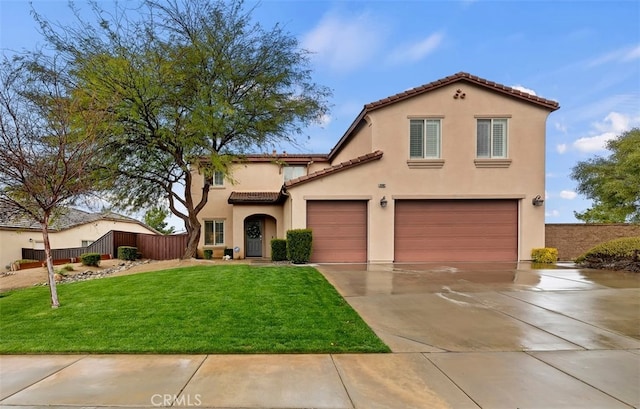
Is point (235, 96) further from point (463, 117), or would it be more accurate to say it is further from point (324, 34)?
point (463, 117)

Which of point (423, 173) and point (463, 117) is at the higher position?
point (463, 117)

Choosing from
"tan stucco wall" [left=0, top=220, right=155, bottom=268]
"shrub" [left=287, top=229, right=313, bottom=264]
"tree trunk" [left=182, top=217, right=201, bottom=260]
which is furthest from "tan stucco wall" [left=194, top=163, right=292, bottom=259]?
"tan stucco wall" [left=0, top=220, right=155, bottom=268]

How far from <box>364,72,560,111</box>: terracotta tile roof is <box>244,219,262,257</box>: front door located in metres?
10.5

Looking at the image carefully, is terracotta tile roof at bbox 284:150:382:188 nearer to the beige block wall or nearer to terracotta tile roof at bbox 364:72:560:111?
terracotta tile roof at bbox 364:72:560:111

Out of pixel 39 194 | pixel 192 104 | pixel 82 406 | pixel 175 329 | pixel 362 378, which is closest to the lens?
pixel 82 406

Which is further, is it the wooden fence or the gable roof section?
the wooden fence

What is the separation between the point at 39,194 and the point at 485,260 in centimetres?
1474

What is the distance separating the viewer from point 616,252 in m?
12.1

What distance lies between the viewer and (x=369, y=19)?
14.0 meters

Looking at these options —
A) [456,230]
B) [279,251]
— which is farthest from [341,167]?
[456,230]

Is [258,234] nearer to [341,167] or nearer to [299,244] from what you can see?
[299,244]

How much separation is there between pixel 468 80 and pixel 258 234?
45.8 ft

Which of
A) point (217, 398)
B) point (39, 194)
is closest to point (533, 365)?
point (217, 398)

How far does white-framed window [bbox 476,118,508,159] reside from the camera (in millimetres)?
14539
